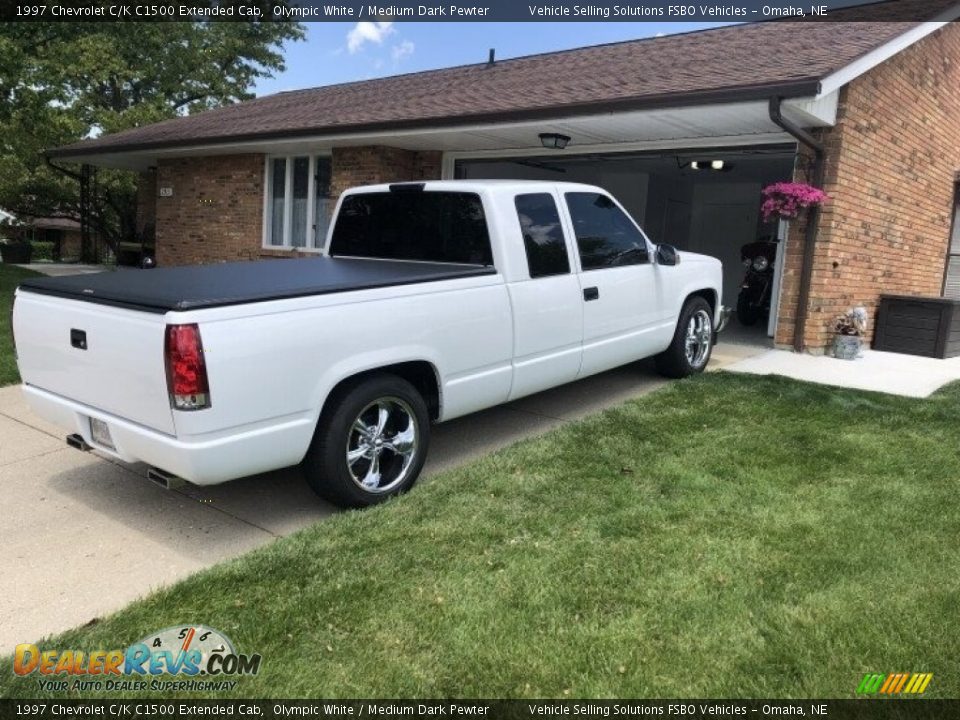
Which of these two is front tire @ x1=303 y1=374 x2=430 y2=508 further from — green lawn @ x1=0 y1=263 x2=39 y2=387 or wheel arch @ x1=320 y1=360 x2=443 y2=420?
green lawn @ x1=0 y1=263 x2=39 y2=387

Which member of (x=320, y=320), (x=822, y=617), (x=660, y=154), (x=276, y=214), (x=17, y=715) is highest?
(x=660, y=154)

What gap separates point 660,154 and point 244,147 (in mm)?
7610

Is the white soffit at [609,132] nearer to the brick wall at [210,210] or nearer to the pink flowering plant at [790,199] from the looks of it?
the pink flowering plant at [790,199]

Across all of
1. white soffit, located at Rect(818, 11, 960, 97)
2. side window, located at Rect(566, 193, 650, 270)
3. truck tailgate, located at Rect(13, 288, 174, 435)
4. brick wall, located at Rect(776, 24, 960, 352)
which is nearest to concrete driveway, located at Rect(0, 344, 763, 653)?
truck tailgate, located at Rect(13, 288, 174, 435)

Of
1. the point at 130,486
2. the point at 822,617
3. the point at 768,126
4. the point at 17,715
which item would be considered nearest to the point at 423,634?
the point at 17,715

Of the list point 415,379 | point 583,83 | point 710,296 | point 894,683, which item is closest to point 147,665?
point 415,379

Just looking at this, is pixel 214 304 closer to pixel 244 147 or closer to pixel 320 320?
pixel 320 320

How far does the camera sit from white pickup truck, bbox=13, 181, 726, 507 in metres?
3.31

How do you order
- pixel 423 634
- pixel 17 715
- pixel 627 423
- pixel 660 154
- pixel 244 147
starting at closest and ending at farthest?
1. pixel 17 715
2. pixel 423 634
3. pixel 627 423
4. pixel 660 154
5. pixel 244 147

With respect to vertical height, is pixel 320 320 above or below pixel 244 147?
below

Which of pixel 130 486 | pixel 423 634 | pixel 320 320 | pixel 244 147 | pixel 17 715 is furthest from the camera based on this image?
pixel 244 147

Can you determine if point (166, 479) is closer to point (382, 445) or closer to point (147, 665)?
point (147, 665)

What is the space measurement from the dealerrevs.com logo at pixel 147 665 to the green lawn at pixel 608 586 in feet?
0.19

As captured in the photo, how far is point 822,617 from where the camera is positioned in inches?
116
